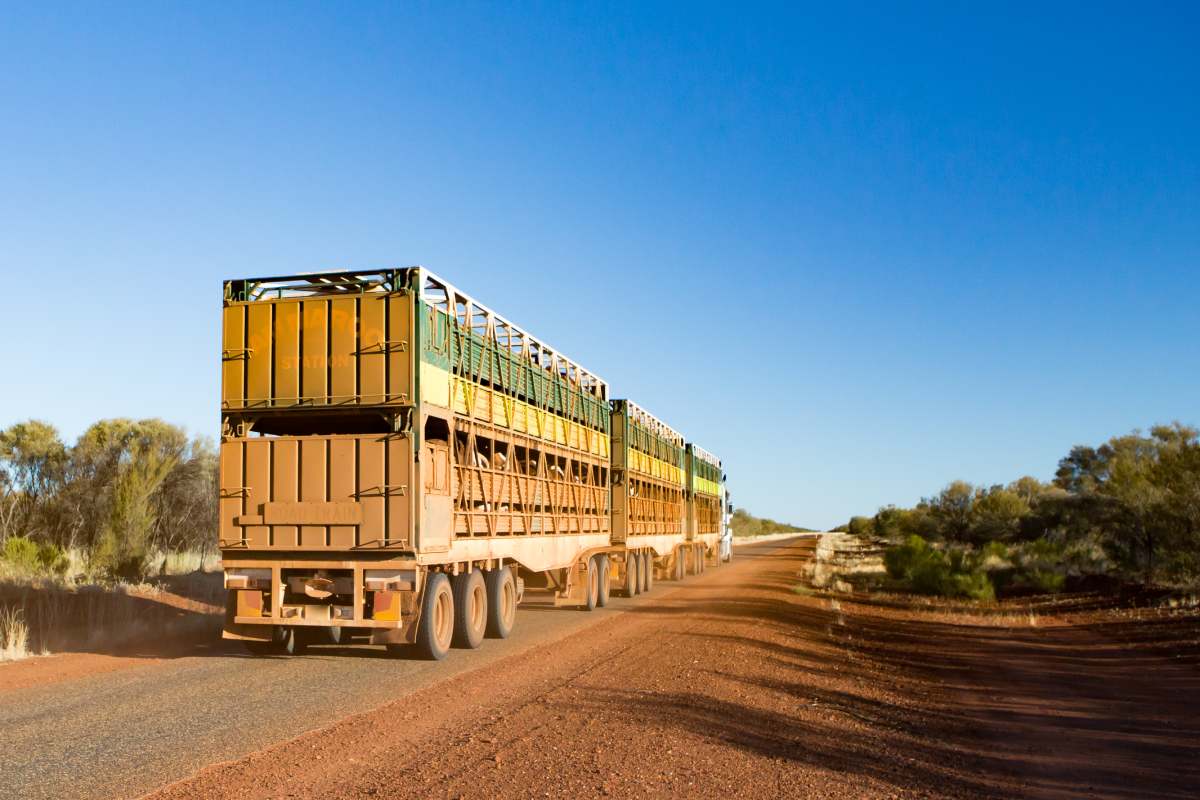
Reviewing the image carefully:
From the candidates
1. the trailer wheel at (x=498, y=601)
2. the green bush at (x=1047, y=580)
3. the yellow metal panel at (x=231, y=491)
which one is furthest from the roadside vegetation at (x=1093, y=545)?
the yellow metal panel at (x=231, y=491)

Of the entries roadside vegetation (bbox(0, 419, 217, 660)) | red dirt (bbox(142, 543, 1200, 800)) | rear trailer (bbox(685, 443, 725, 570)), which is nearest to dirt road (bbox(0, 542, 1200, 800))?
red dirt (bbox(142, 543, 1200, 800))

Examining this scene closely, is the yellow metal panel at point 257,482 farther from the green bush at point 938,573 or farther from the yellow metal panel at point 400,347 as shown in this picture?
the green bush at point 938,573

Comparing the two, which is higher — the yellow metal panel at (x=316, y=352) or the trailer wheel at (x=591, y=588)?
the yellow metal panel at (x=316, y=352)

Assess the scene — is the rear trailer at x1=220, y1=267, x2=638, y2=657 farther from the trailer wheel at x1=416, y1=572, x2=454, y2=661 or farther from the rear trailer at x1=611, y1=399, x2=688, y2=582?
the rear trailer at x1=611, y1=399, x2=688, y2=582

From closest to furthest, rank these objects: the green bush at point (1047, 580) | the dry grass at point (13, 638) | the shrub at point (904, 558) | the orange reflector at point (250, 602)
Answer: the orange reflector at point (250, 602) → the dry grass at point (13, 638) → the green bush at point (1047, 580) → the shrub at point (904, 558)

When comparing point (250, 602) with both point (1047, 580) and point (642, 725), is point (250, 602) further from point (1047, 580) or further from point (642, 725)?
point (1047, 580)

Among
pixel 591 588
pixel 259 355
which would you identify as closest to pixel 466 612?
pixel 259 355

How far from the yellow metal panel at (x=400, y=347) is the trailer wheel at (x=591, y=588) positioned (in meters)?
10.1

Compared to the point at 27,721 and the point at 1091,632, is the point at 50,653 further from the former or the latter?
the point at 1091,632

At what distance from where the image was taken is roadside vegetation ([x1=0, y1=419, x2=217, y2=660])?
56.2ft

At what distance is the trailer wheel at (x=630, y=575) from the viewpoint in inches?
1033

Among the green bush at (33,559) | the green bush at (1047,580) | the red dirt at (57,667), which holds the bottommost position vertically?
the green bush at (1047,580)

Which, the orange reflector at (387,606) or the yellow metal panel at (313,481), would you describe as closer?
the orange reflector at (387,606)

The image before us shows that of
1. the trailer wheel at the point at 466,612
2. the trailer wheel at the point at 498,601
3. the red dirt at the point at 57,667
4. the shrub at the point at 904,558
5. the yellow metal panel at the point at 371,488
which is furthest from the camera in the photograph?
the shrub at the point at 904,558
